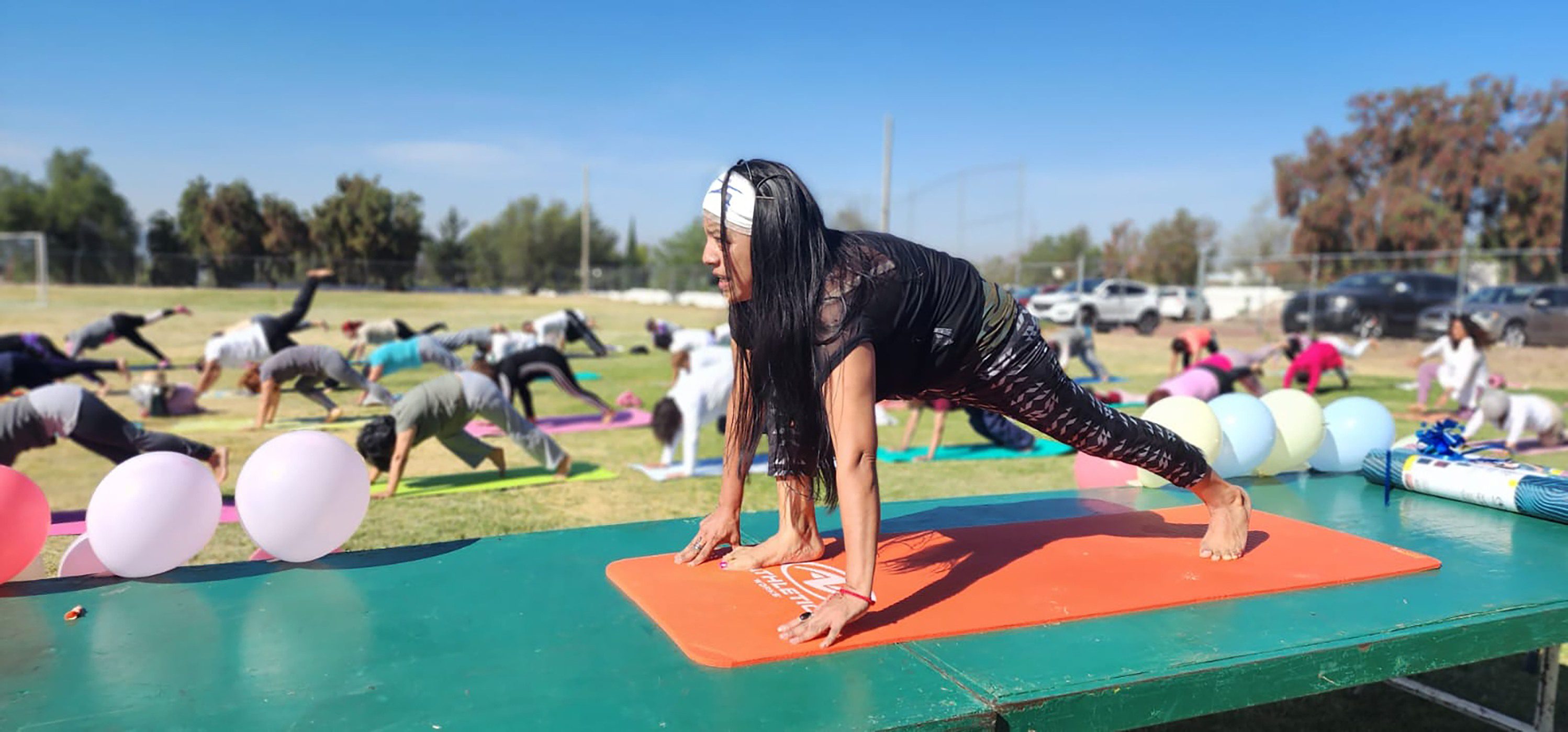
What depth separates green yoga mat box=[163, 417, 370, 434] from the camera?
33.1 ft

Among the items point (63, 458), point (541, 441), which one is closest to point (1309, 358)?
point (541, 441)

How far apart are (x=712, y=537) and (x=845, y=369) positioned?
1047 mm

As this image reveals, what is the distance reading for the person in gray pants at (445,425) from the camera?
721 centimetres

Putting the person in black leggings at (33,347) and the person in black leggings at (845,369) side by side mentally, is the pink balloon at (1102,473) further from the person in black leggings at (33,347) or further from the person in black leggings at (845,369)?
the person in black leggings at (33,347)

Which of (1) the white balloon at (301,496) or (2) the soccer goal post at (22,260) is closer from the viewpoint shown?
(1) the white balloon at (301,496)

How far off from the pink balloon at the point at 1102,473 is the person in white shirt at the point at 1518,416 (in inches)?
192

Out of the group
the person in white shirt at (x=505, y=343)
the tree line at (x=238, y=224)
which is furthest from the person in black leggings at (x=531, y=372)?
the tree line at (x=238, y=224)

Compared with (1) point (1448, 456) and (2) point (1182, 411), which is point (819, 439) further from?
(1) point (1448, 456)

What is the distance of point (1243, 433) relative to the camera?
16.4 feet

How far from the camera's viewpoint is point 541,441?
7.88 meters

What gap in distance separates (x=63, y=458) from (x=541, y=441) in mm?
4286

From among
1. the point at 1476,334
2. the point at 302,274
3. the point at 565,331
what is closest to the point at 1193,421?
the point at 1476,334

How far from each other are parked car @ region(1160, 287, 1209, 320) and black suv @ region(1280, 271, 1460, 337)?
8261 millimetres

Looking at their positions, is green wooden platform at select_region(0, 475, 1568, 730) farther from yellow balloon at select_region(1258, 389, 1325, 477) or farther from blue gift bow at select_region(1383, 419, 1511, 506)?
yellow balloon at select_region(1258, 389, 1325, 477)
